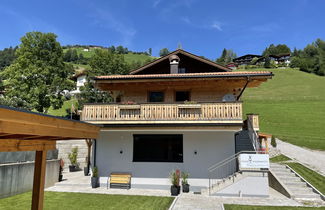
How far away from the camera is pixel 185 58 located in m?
18.3

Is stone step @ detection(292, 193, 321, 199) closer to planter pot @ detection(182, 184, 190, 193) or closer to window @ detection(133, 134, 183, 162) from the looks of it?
planter pot @ detection(182, 184, 190, 193)

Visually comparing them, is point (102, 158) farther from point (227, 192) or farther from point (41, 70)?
point (41, 70)

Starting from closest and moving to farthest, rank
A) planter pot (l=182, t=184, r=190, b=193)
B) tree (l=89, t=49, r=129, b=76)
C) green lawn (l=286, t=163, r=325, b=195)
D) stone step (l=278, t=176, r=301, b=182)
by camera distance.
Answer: green lawn (l=286, t=163, r=325, b=195) → planter pot (l=182, t=184, r=190, b=193) → stone step (l=278, t=176, r=301, b=182) → tree (l=89, t=49, r=129, b=76)

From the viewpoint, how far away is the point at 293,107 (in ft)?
150

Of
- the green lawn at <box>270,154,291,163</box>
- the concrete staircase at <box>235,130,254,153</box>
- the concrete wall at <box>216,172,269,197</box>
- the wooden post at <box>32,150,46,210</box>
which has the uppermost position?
the concrete staircase at <box>235,130,254,153</box>

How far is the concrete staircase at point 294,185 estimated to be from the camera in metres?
11.4

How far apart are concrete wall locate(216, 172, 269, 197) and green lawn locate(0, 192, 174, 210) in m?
3.42

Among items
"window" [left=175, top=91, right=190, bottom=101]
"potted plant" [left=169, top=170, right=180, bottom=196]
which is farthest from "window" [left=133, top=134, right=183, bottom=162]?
"window" [left=175, top=91, right=190, bottom=101]

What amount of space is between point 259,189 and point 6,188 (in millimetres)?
13026

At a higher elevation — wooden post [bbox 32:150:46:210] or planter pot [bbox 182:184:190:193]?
wooden post [bbox 32:150:46:210]

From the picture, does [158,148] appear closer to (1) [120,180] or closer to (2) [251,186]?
(1) [120,180]

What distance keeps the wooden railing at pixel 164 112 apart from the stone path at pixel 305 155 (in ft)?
29.9

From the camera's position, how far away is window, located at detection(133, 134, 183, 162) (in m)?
14.0

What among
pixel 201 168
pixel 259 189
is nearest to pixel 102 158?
pixel 201 168
